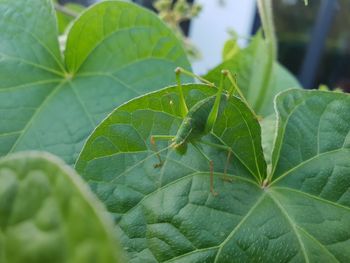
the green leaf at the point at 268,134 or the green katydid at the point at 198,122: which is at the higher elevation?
the green katydid at the point at 198,122

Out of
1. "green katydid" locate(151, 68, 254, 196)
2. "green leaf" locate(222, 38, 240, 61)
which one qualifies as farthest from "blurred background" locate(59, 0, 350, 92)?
"green katydid" locate(151, 68, 254, 196)

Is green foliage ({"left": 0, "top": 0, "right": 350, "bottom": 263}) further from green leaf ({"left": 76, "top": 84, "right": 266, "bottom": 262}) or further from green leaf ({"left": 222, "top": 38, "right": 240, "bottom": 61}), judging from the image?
green leaf ({"left": 222, "top": 38, "right": 240, "bottom": 61})

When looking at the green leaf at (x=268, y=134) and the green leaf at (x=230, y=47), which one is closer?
the green leaf at (x=268, y=134)

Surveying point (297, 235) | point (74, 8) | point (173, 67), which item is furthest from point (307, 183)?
point (74, 8)

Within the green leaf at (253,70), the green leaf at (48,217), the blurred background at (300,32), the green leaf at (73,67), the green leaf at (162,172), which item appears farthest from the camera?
the blurred background at (300,32)

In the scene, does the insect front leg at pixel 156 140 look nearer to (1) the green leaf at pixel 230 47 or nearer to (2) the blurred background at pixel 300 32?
(1) the green leaf at pixel 230 47

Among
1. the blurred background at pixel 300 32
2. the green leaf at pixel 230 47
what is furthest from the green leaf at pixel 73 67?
the blurred background at pixel 300 32

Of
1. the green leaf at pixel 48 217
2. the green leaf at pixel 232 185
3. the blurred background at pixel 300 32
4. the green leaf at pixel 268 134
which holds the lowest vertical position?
the blurred background at pixel 300 32
